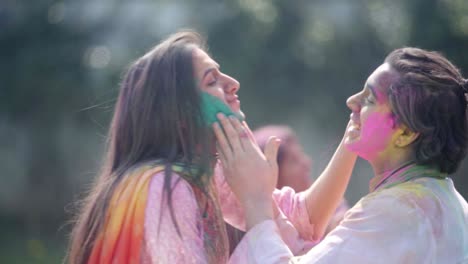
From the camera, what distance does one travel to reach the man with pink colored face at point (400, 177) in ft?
7.02

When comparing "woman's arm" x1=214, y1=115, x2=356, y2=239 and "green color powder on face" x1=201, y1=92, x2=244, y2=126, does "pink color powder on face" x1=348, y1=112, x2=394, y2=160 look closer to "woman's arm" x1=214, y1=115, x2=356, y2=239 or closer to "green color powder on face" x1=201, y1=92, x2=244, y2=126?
"woman's arm" x1=214, y1=115, x2=356, y2=239

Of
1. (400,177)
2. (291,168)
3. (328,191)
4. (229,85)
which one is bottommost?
(291,168)

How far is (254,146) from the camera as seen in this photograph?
96.0 inches

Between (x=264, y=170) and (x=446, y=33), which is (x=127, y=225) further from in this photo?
(x=446, y=33)

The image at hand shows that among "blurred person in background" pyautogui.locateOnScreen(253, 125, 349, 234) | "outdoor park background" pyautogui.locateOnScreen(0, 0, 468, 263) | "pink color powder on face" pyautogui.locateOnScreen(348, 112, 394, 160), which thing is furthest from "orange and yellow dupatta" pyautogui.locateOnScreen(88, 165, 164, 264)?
"outdoor park background" pyautogui.locateOnScreen(0, 0, 468, 263)

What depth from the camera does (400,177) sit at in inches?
90.6

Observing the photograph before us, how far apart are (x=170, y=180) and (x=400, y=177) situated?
0.80m

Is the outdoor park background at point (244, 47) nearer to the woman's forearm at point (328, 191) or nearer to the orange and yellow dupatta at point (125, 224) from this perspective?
the woman's forearm at point (328, 191)

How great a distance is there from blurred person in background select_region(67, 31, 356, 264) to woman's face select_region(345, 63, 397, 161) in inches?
10.9

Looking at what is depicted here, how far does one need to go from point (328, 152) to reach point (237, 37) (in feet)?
21.7

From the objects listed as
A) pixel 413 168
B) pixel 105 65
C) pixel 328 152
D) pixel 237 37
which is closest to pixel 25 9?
pixel 105 65

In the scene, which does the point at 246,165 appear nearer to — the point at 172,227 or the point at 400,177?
the point at 172,227

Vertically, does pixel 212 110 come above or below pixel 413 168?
above

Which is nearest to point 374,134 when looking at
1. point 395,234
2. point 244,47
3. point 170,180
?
point 395,234
